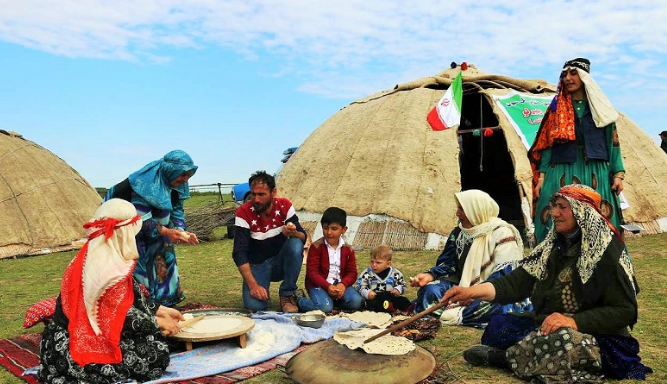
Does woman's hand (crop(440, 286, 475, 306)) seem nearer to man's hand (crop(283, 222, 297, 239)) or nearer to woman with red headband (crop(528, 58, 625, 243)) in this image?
woman with red headband (crop(528, 58, 625, 243))

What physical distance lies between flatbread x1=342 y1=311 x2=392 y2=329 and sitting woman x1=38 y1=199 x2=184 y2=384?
1.57 metres

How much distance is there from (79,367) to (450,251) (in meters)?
2.63

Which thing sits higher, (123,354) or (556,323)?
(556,323)

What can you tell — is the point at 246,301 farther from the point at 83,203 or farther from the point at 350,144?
the point at 83,203

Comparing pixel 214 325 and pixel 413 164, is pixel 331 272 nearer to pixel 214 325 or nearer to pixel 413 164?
pixel 214 325

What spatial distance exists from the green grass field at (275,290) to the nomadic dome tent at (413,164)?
470 millimetres

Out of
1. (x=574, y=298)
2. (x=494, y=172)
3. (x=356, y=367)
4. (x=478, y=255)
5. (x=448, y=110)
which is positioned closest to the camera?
(x=356, y=367)

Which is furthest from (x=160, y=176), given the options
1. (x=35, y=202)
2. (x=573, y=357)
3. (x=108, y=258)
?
(x=35, y=202)

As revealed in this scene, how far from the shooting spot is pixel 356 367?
2406mm

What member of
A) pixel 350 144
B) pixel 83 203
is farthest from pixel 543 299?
pixel 83 203

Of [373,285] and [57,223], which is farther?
[57,223]

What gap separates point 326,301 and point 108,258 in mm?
1983

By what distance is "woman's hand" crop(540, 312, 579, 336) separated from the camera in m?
2.52

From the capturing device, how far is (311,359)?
2.56m
